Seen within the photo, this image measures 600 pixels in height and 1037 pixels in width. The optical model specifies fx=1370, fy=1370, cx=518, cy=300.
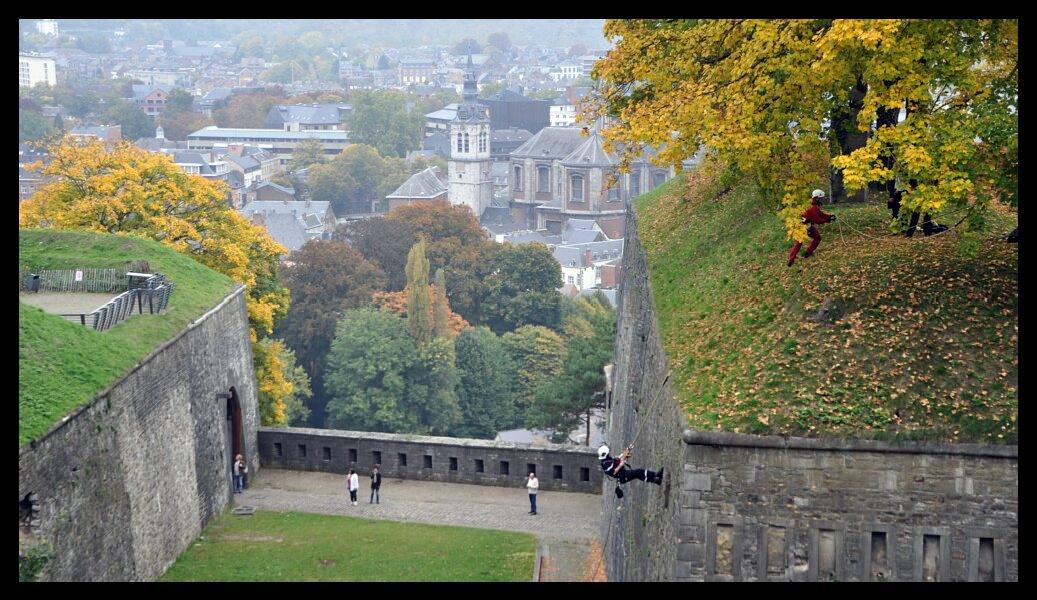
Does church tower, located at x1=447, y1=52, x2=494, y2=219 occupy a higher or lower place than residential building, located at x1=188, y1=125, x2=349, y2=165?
lower

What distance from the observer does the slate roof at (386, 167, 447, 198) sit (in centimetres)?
14585

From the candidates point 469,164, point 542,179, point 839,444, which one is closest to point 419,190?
point 469,164

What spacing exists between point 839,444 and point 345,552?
40.0ft

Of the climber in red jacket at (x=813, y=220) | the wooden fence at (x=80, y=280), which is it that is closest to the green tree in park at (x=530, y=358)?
the wooden fence at (x=80, y=280)

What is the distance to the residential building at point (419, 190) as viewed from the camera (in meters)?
144

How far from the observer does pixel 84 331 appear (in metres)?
21.2

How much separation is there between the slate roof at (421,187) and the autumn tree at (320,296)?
65.1 metres

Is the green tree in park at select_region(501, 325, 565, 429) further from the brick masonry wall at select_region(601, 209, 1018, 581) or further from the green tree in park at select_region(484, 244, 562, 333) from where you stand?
the brick masonry wall at select_region(601, 209, 1018, 581)

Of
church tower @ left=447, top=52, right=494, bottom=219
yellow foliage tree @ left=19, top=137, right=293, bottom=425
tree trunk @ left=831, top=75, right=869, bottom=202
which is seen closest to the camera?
tree trunk @ left=831, top=75, right=869, bottom=202

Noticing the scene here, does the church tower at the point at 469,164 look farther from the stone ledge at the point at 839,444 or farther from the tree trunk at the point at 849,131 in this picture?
the stone ledge at the point at 839,444

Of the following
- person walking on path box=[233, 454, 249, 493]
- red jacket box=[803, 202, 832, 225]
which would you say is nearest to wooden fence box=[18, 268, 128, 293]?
person walking on path box=[233, 454, 249, 493]

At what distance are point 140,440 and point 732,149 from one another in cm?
1013

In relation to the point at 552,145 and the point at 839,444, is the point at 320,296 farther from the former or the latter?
the point at 552,145

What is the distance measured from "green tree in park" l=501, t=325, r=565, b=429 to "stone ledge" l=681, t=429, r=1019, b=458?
53.4 metres
